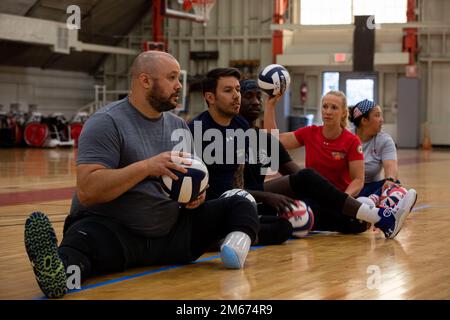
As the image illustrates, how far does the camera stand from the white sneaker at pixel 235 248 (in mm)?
4387

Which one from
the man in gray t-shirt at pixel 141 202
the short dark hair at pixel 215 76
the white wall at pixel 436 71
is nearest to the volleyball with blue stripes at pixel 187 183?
the man in gray t-shirt at pixel 141 202

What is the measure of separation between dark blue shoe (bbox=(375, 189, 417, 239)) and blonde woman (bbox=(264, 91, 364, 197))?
45 cm

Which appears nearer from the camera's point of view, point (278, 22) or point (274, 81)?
point (274, 81)

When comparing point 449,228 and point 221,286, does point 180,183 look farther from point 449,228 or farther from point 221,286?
point 449,228

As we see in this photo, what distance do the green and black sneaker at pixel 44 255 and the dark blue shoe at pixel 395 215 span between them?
283 cm

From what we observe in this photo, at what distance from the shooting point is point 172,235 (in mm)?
4461

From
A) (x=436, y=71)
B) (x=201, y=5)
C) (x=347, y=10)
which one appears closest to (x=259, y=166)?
(x=201, y=5)

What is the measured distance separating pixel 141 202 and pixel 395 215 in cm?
225

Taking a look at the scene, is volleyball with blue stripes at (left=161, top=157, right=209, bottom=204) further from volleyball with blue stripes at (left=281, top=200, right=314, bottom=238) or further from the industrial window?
the industrial window

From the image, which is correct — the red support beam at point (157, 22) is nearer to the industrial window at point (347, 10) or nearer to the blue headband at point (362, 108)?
the industrial window at point (347, 10)

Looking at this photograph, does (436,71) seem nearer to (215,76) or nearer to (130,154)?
(215,76)

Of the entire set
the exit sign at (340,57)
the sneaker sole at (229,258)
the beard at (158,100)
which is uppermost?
the exit sign at (340,57)

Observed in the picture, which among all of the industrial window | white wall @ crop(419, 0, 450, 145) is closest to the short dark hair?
the industrial window

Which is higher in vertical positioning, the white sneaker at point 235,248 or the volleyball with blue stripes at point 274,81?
the volleyball with blue stripes at point 274,81
